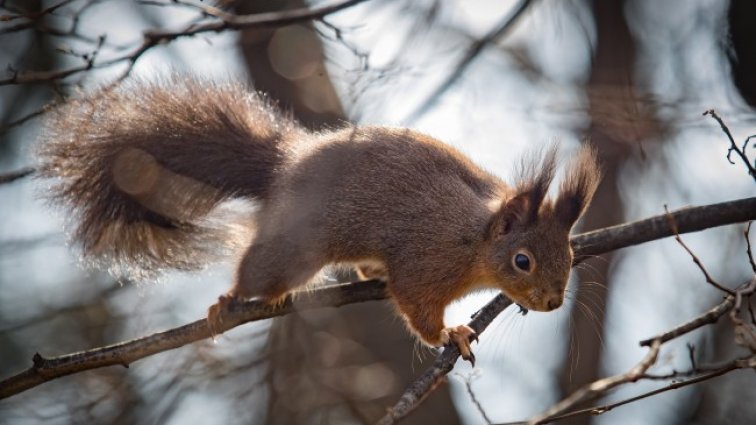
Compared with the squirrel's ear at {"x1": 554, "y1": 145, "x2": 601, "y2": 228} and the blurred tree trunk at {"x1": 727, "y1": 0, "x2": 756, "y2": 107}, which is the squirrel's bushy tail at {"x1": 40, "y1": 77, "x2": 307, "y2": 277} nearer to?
the squirrel's ear at {"x1": 554, "y1": 145, "x2": 601, "y2": 228}

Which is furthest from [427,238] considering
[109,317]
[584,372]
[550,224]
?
[109,317]

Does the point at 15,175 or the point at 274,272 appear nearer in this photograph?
the point at 15,175

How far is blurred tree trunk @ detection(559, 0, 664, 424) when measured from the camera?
4.79 m

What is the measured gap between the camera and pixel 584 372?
5117 mm

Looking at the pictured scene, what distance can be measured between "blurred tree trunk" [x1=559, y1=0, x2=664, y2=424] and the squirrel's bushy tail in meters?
1.88

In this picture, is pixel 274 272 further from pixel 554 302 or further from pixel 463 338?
→ pixel 554 302

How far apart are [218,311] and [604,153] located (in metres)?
2.76

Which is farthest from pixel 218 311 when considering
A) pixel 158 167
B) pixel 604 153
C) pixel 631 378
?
pixel 604 153

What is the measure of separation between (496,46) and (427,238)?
1689 millimetres

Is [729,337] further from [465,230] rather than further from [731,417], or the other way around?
[465,230]

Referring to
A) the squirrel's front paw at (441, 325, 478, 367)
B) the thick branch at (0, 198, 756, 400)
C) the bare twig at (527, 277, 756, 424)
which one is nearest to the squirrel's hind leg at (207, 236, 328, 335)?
the thick branch at (0, 198, 756, 400)

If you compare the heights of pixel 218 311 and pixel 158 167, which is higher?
pixel 158 167

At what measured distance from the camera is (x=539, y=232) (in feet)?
12.5

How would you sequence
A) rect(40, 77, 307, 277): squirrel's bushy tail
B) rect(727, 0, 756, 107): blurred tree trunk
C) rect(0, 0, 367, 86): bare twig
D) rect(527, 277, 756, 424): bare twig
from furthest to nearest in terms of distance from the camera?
rect(727, 0, 756, 107): blurred tree trunk → rect(40, 77, 307, 277): squirrel's bushy tail → rect(0, 0, 367, 86): bare twig → rect(527, 277, 756, 424): bare twig
